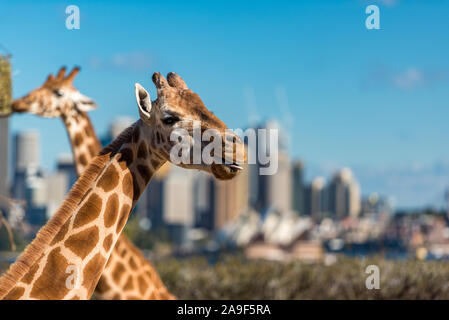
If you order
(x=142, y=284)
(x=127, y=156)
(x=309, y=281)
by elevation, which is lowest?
(x=309, y=281)

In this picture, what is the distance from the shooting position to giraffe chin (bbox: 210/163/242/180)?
5926 millimetres

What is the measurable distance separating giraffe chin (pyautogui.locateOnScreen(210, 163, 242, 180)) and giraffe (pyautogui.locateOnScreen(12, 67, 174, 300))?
414cm

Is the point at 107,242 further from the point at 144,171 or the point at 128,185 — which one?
the point at 144,171

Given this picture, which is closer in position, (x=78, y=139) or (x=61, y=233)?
(x=61, y=233)

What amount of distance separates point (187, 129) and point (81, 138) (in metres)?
6.60

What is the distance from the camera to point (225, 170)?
5941mm

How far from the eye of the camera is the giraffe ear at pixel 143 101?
20.7 feet

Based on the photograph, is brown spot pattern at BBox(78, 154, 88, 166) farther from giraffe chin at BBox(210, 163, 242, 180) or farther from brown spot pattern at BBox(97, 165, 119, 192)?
giraffe chin at BBox(210, 163, 242, 180)

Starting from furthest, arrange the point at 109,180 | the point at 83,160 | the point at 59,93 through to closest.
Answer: the point at 59,93, the point at 83,160, the point at 109,180

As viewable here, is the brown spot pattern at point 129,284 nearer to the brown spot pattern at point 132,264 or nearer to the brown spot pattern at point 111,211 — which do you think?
the brown spot pattern at point 132,264

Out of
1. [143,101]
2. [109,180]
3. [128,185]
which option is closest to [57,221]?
[109,180]
